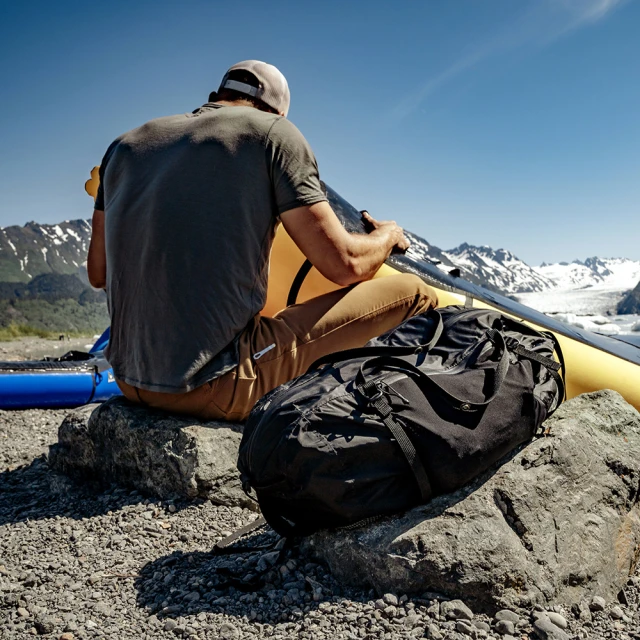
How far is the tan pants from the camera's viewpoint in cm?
269

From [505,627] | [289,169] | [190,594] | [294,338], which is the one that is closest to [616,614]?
[505,627]

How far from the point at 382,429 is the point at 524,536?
0.67 m

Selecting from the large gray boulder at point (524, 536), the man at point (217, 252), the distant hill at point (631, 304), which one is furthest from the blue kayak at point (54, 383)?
the distant hill at point (631, 304)

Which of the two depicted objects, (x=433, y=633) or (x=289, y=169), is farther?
(x=289, y=169)

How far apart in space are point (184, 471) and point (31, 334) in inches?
832

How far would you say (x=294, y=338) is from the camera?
Answer: 277 centimetres

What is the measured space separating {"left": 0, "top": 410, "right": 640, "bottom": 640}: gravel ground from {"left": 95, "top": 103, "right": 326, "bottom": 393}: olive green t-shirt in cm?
66

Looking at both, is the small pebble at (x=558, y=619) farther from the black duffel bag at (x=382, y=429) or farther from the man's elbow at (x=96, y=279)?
the man's elbow at (x=96, y=279)

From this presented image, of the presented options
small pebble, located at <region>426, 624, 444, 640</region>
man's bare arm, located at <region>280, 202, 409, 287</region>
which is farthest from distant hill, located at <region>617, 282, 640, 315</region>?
small pebble, located at <region>426, 624, 444, 640</region>

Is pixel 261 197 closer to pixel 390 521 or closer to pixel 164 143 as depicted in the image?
pixel 164 143

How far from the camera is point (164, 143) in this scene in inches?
103

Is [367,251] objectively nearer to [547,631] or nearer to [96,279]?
[96,279]

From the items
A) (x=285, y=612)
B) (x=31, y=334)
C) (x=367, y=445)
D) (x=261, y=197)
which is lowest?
(x=31, y=334)

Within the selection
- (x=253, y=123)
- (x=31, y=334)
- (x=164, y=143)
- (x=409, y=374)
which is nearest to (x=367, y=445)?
(x=409, y=374)
